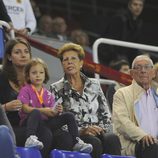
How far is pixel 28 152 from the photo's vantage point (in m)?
7.42

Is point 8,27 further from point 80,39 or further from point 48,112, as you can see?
point 80,39

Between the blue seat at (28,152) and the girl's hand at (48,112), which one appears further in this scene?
the girl's hand at (48,112)

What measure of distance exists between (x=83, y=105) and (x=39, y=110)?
752mm

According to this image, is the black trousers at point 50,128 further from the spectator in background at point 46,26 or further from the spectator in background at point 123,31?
the spectator in background at point 46,26

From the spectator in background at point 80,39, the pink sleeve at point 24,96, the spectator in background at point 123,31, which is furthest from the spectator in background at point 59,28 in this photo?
the pink sleeve at point 24,96

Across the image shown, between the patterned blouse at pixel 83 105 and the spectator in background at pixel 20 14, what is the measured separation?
6.20 feet

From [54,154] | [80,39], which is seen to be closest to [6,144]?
[54,154]

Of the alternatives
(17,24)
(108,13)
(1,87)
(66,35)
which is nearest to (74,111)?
(1,87)

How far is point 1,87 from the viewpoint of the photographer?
26.6 feet

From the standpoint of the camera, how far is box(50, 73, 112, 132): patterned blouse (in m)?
8.39

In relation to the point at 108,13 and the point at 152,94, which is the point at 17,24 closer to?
the point at 152,94

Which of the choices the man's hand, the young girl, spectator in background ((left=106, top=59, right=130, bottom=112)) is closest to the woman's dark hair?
the young girl

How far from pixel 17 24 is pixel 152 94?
84.9 inches

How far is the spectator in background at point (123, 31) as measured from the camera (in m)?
11.8
